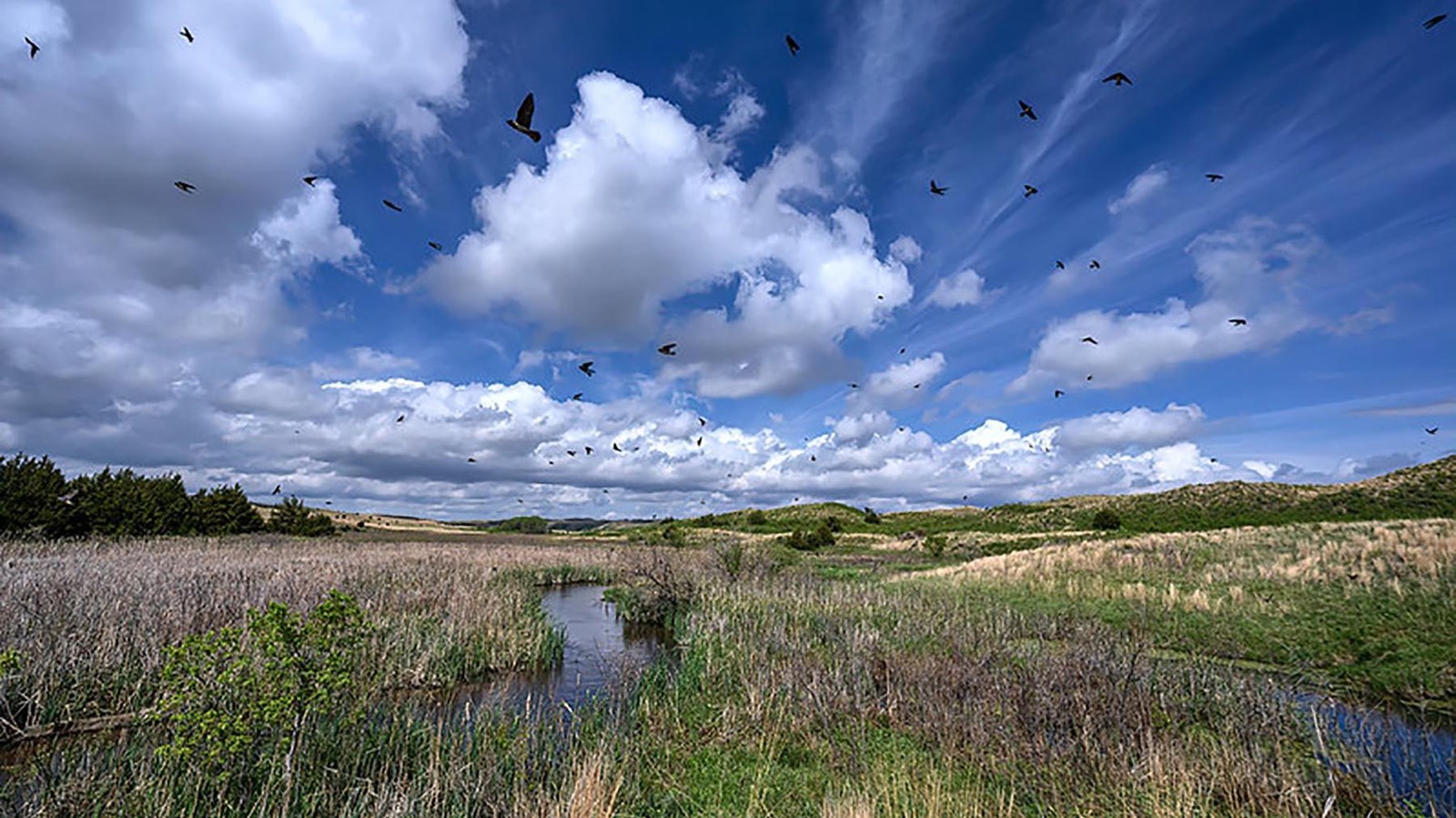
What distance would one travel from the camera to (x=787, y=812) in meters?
7.82

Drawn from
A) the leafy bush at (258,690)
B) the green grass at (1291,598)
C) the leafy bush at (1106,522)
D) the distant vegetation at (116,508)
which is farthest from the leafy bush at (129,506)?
the leafy bush at (1106,522)

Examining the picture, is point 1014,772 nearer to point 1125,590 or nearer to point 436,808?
point 436,808

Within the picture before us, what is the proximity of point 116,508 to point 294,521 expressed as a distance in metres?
17.1

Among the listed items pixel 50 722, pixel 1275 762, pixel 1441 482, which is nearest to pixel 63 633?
pixel 50 722

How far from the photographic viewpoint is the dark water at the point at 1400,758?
8086mm

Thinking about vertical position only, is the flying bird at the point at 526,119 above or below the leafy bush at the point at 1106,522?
above

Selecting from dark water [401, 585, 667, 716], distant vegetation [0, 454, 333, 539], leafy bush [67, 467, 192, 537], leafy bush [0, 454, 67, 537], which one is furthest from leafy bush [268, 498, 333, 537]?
dark water [401, 585, 667, 716]

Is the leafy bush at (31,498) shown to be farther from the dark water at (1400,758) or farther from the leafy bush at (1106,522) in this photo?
the leafy bush at (1106,522)

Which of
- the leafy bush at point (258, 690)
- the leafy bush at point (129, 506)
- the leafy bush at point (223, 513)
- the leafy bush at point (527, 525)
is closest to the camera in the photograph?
the leafy bush at point (258, 690)

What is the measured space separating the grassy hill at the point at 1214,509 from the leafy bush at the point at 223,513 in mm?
55746

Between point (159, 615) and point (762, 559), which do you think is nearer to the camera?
point (159, 615)

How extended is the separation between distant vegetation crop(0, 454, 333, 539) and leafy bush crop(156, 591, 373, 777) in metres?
38.6

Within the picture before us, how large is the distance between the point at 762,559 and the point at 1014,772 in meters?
22.6

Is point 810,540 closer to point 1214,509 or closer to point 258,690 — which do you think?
point 1214,509
